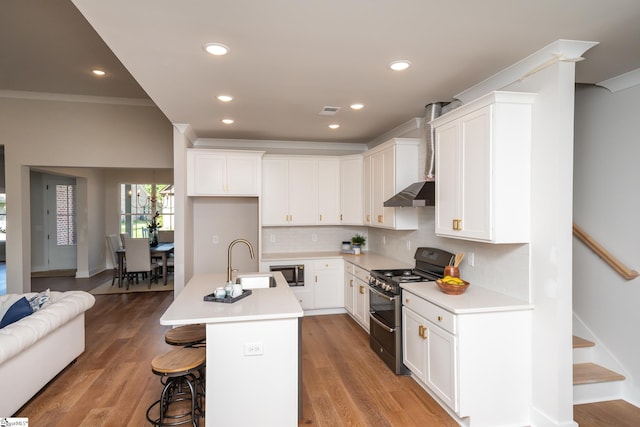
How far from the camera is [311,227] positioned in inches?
225

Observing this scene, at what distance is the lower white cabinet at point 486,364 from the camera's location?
2494 mm

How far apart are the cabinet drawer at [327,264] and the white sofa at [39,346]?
271cm

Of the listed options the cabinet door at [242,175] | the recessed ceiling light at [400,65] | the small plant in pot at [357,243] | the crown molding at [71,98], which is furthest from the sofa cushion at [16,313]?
the small plant in pot at [357,243]

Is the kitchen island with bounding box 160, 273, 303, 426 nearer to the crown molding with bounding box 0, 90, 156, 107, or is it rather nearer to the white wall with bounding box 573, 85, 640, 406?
the white wall with bounding box 573, 85, 640, 406

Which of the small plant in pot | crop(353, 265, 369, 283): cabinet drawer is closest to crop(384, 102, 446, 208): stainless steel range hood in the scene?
crop(353, 265, 369, 283): cabinet drawer

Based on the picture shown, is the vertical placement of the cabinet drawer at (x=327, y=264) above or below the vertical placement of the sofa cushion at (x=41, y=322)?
above

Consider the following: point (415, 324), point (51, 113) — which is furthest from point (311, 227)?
point (51, 113)

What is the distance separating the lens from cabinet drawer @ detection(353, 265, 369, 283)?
430 cm

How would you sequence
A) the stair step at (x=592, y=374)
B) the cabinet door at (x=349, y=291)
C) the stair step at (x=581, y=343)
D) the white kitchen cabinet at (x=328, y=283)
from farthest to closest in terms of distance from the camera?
1. the white kitchen cabinet at (x=328, y=283)
2. the cabinet door at (x=349, y=291)
3. the stair step at (x=581, y=343)
4. the stair step at (x=592, y=374)

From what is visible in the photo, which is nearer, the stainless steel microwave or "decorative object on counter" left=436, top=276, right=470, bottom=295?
"decorative object on counter" left=436, top=276, right=470, bottom=295

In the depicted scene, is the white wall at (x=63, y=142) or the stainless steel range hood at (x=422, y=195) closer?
the stainless steel range hood at (x=422, y=195)

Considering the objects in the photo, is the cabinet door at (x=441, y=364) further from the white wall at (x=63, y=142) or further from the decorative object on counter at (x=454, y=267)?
the white wall at (x=63, y=142)

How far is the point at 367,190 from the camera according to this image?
499 centimetres

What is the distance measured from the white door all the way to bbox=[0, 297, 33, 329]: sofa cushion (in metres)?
6.99
